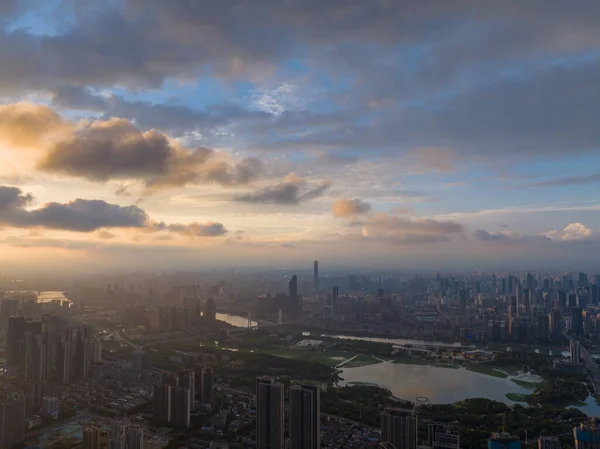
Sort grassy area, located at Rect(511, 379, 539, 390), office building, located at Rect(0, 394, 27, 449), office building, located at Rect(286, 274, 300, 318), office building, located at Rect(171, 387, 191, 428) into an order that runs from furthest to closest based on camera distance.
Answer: office building, located at Rect(286, 274, 300, 318)
grassy area, located at Rect(511, 379, 539, 390)
office building, located at Rect(171, 387, 191, 428)
office building, located at Rect(0, 394, 27, 449)

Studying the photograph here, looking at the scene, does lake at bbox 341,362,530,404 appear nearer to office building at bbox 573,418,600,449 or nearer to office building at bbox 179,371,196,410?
office building at bbox 573,418,600,449

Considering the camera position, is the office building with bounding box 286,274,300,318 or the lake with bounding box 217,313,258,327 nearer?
the lake with bounding box 217,313,258,327

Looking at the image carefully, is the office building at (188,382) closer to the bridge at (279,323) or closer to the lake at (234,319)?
the bridge at (279,323)

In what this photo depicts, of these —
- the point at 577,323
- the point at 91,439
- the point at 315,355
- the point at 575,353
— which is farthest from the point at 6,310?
the point at 577,323

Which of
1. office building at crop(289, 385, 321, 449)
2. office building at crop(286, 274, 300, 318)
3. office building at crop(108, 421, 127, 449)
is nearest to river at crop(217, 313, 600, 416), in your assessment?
office building at crop(289, 385, 321, 449)

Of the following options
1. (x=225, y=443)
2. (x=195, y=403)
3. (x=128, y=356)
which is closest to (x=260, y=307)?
(x=128, y=356)

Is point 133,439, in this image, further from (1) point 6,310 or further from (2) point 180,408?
(1) point 6,310

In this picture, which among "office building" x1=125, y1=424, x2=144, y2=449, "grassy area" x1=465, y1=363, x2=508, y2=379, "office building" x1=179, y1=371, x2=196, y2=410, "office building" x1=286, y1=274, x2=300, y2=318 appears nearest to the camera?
"office building" x1=125, y1=424, x2=144, y2=449
